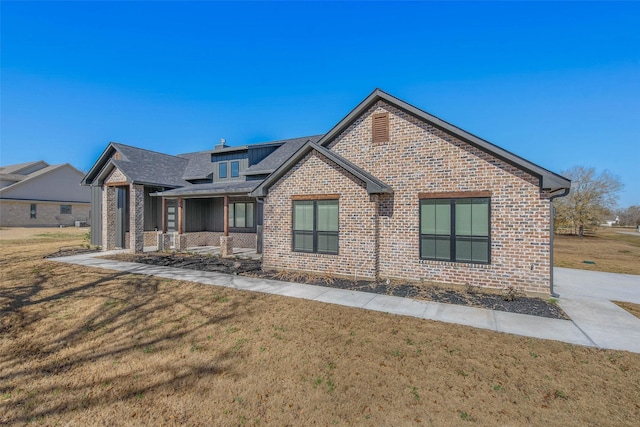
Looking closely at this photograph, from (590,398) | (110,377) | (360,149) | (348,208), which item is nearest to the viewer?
(590,398)

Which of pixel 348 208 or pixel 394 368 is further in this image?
pixel 348 208

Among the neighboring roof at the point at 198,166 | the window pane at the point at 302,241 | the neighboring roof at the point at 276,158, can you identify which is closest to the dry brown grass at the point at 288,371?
the window pane at the point at 302,241

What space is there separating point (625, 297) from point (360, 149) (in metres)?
9.10

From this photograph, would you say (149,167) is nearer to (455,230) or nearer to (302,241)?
(302,241)

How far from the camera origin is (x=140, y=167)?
1831cm

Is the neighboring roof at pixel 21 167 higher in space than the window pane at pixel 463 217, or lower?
higher

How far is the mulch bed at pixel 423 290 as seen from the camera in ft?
23.9

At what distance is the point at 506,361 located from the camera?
470 cm

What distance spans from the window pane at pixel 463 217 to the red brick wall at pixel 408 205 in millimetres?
497

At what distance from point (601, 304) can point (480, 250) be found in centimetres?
307

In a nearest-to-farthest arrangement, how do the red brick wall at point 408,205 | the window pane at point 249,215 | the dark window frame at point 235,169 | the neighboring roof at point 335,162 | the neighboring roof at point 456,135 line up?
1. the neighboring roof at point 456,135
2. the red brick wall at point 408,205
3. the neighboring roof at point 335,162
4. the window pane at point 249,215
5. the dark window frame at point 235,169

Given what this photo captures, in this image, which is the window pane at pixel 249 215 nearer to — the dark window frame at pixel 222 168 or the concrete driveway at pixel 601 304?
the dark window frame at pixel 222 168

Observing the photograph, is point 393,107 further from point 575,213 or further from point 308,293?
point 575,213

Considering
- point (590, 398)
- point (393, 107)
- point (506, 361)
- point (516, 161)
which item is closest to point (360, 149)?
Answer: point (393, 107)
